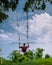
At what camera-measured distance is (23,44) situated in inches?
648

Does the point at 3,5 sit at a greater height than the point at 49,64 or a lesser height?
greater

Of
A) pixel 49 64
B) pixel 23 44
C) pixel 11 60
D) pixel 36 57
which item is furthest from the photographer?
pixel 36 57

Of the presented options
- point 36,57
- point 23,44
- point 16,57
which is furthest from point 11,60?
point 23,44

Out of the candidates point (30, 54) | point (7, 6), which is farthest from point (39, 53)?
point (7, 6)

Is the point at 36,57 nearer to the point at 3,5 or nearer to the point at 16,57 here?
the point at 16,57

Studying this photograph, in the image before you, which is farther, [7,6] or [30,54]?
[30,54]

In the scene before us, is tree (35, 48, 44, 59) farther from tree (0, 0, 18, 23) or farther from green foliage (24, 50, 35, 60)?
tree (0, 0, 18, 23)

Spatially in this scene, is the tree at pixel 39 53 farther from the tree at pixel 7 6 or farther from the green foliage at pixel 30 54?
the tree at pixel 7 6

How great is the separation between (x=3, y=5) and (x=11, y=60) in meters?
5.46

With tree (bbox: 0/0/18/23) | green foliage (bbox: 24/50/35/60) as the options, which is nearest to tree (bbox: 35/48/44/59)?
green foliage (bbox: 24/50/35/60)

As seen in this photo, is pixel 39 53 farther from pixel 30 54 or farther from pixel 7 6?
pixel 7 6

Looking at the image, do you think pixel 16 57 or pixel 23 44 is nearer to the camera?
pixel 23 44

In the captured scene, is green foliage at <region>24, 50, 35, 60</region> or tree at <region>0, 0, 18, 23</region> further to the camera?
green foliage at <region>24, 50, 35, 60</region>

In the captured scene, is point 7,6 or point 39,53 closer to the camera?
point 7,6
